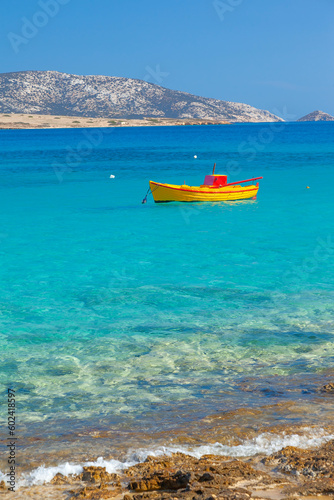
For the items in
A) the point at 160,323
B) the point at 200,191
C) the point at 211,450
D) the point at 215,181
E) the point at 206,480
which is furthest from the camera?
the point at 215,181

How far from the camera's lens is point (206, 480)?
5.52 m

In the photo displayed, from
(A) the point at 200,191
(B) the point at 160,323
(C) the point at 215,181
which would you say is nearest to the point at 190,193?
(A) the point at 200,191

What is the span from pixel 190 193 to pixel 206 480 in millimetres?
25232

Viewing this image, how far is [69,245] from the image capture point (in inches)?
822

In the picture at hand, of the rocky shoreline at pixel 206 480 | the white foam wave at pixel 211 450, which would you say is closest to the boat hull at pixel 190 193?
the white foam wave at pixel 211 450

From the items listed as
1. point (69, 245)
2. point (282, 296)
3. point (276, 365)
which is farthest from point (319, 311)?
point (69, 245)

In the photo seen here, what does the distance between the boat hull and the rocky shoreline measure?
2426 centimetres

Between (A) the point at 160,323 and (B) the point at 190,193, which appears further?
(B) the point at 190,193

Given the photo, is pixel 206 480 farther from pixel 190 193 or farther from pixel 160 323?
pixel 190 193

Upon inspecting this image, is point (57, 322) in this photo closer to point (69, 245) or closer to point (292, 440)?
point (292, 440)

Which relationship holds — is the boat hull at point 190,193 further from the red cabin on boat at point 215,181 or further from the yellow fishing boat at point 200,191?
the red cabin on boat at point 215,181

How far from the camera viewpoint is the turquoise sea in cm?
753

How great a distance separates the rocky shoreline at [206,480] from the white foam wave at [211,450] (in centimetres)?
11

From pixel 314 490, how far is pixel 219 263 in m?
12.5
